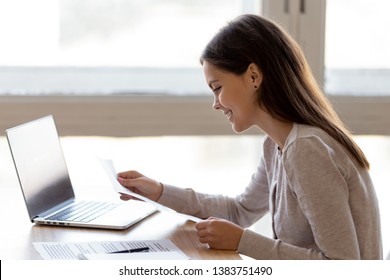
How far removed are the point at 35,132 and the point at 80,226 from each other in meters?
0.31

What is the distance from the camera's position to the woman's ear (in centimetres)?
187

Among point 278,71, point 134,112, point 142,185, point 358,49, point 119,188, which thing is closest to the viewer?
point 278,71

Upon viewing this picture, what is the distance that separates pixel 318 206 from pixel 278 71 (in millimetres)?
360

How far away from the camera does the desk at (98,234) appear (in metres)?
1.76

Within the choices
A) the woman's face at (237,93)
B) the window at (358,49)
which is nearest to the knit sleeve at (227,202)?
the woman's face at (237,93)

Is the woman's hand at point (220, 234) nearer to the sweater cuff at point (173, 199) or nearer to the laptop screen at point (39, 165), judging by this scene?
the sweater cuff at point (173, 199)

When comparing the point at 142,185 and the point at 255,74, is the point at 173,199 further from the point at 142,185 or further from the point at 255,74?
the point at 255,74

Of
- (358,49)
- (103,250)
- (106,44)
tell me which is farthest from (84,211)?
(358,49)

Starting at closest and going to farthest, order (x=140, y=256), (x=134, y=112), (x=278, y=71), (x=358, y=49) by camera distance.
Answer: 1. (x=140, y=256)
2. (x=278, y=71)
3. (x=134, y=112)
4. (x=358, y=49)

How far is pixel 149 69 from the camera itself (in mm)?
2965

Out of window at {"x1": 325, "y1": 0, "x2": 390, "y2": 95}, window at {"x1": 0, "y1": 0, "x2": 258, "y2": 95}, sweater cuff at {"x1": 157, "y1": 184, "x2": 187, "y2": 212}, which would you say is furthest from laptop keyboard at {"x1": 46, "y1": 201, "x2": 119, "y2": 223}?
window at {"x1": 325, "y1": 0, "x2": 390, "y2": 95}

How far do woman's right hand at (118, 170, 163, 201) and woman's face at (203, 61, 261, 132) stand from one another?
0.32 meters

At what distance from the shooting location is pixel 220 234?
180 centimetres

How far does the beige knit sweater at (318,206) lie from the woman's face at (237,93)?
5.2 inches
